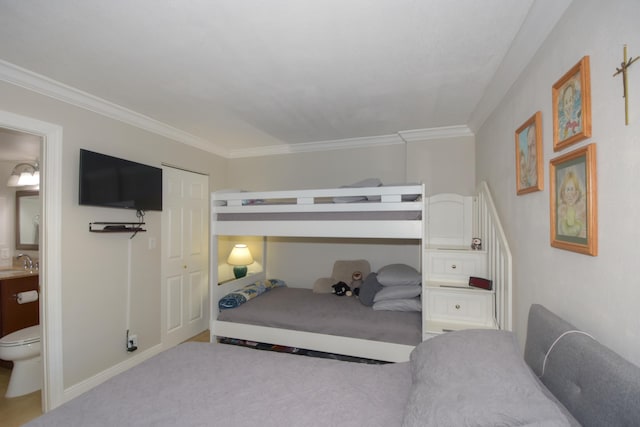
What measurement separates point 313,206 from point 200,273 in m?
2.00

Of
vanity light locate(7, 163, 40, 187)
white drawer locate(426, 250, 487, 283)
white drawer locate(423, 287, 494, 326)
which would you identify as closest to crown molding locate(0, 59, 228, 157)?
vanity light locate(7, 163, 40, 187)

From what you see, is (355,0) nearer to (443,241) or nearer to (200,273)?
(443,241)

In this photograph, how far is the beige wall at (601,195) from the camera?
3.08 feet

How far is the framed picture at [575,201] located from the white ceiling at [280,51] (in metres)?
0.71

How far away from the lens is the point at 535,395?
A: 897 millimetres

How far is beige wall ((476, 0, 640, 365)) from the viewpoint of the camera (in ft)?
3.08

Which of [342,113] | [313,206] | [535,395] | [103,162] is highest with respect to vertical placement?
[342,113]

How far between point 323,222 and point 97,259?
1956 mm

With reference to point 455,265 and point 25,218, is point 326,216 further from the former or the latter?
point 25,218

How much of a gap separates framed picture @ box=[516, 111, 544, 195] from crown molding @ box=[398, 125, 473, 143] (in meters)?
1.34

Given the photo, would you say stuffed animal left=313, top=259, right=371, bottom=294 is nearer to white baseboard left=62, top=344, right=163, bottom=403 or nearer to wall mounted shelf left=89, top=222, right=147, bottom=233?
white baseboard left=62, top=344, right=163, bottom=403

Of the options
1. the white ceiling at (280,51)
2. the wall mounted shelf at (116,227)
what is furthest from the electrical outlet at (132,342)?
the white ceiling at (280,51)

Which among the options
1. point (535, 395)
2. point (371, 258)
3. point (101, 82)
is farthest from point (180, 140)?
point (535, 395)

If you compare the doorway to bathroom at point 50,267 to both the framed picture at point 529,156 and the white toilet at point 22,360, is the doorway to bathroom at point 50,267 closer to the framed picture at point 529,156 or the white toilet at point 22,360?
the white toilet at point 22,360
